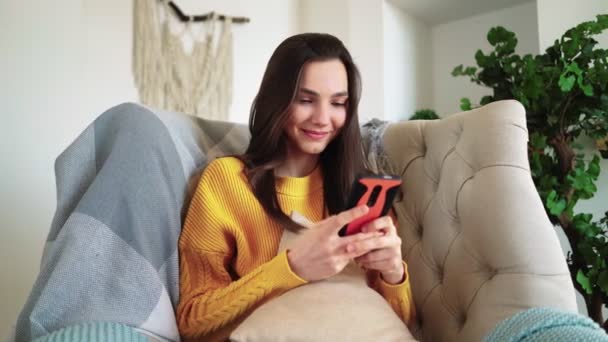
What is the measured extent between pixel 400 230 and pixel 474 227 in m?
0.20

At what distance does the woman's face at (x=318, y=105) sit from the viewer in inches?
34.9

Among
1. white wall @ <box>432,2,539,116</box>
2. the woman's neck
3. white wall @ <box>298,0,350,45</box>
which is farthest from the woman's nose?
white wall @ <box>432,2,539,116</box>

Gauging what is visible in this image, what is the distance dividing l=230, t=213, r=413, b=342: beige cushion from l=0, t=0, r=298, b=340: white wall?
803 millimetres

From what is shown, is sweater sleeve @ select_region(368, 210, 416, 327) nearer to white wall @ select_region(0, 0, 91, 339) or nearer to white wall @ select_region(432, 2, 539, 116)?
white wall @ select_region(0, 0, 91, 339)

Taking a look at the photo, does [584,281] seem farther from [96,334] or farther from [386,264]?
[96,334]

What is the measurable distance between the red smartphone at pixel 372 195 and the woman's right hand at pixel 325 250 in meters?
0.02

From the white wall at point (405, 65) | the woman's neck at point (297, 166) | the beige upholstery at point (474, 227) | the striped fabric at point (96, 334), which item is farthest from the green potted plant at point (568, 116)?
the striped fabric at point (96, 334)

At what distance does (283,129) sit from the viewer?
0.94 metres

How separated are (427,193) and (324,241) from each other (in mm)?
331

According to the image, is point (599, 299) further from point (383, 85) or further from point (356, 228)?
point (383, 85)

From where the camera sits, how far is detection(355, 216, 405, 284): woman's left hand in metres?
0.69

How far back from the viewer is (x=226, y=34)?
181 centimetres

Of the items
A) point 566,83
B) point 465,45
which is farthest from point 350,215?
point 465,45

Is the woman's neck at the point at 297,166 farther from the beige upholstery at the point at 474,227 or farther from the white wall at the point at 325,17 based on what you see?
the white wall at the point at 325,17
